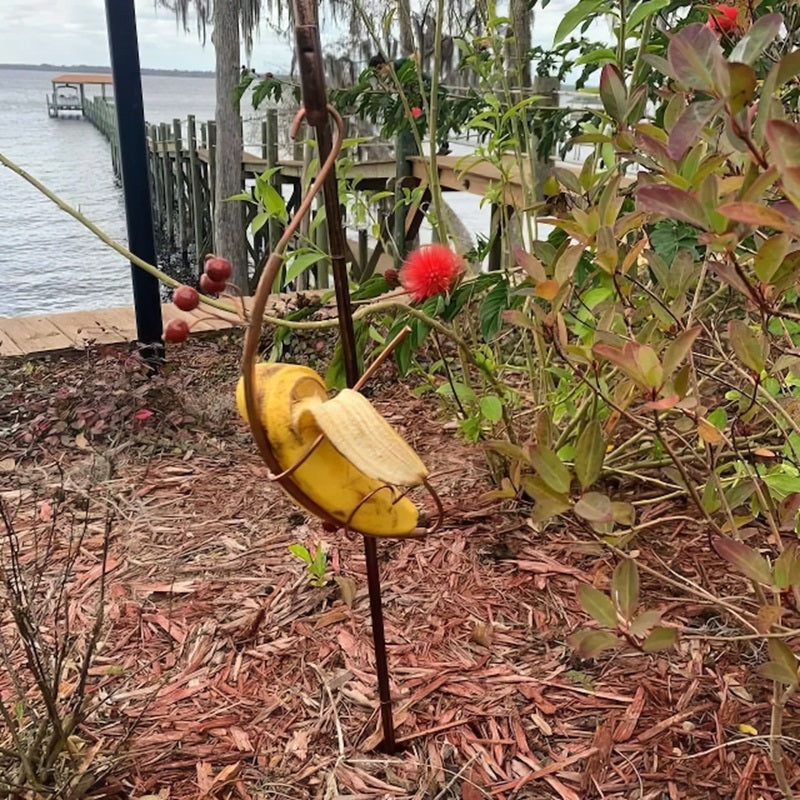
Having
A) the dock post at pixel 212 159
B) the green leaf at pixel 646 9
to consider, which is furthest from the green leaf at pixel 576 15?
the dock post at pixel 212 159

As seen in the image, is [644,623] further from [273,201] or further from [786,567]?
[273,201]

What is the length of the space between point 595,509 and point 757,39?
47 centimetres

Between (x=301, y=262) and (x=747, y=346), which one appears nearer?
(x=747, y=346)

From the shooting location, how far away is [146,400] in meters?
2.40

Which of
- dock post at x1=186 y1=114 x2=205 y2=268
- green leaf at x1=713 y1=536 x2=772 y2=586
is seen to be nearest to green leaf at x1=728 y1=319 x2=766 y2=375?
green leaf at x1=713 y1=536 x2=772 y2=586

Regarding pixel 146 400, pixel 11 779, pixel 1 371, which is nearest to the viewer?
pixel 11 779

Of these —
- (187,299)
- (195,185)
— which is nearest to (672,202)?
(187,299)

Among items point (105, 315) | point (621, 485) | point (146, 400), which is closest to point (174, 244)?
point (105, 315)

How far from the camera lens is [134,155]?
259 centimetres

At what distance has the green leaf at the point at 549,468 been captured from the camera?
2.86 feet

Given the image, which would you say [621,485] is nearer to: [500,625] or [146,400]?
[500,625]

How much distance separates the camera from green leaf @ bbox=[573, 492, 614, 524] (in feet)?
2.73

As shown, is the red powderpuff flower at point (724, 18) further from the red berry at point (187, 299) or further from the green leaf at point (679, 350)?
the red berry at point (187, 299)

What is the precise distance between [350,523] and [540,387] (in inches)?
47.7
